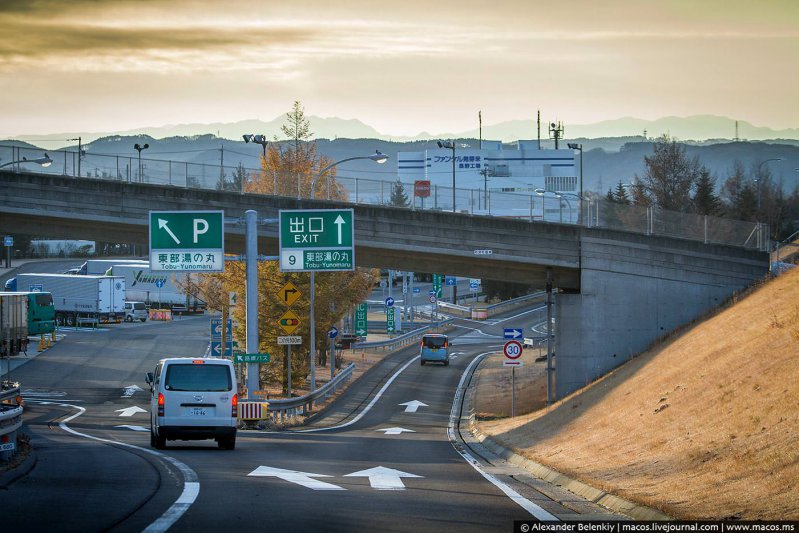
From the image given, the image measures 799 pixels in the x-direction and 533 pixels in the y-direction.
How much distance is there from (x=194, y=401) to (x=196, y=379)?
0.53 metres

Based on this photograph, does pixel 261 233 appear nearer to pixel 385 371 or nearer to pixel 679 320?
pixel 679 320

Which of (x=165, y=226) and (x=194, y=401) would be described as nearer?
(x=194, y=401)

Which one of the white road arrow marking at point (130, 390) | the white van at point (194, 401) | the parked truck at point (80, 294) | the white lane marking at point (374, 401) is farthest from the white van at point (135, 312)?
the white van at point (194, 401)

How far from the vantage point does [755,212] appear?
86250 mm

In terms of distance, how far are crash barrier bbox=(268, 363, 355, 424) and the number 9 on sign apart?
4932 millimetres

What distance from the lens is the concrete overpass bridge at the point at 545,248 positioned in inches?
1734

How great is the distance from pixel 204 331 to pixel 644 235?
49.8 m

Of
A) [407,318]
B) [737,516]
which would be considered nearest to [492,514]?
[737,516]

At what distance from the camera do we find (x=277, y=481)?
16703mm

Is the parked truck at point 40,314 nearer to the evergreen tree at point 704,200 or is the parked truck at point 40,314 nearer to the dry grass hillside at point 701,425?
the dry grass hillside at point 701,425

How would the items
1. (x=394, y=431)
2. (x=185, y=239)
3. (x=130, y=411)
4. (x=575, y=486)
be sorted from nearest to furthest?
(x=575, y=486) → (x=185, y=239) → (x=394, y=431) → (x=130, y=411)

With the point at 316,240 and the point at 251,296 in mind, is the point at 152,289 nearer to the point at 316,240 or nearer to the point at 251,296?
the point at 251,296

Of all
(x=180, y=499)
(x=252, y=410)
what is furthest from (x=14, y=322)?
(x=180, y=499)

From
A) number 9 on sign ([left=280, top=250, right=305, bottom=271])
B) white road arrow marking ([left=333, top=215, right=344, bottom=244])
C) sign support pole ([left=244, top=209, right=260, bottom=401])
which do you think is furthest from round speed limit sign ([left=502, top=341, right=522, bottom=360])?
sign support pole ([left=244, top=209, right=260, bottom=401])
